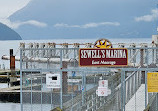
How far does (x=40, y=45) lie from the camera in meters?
63.7

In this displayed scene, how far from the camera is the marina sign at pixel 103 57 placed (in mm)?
16688

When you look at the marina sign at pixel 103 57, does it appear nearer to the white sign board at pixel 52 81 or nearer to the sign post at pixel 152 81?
the sign post at pixel 152 81

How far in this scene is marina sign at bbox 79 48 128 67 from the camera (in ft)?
54.7

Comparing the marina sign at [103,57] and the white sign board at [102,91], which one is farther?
the white sign board at [102,91]

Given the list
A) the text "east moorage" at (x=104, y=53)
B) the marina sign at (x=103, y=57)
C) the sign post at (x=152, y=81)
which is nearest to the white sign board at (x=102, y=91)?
the marina sign at (x=103, y=57)

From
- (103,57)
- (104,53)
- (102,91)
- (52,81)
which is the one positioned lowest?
(102,91)

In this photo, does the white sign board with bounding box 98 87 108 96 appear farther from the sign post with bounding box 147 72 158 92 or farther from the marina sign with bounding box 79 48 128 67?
the sign post with bounding box 147 72 158 92

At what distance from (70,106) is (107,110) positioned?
169 cm

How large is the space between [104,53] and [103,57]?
0.18 m

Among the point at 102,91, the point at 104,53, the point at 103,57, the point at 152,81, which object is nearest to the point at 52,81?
the point at 102,91

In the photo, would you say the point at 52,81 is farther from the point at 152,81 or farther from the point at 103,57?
the point at 152,81

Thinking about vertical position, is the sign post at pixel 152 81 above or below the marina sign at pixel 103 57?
below

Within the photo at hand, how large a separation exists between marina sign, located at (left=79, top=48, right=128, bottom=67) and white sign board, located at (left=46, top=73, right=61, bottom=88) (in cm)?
138

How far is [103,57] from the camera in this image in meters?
16.9
